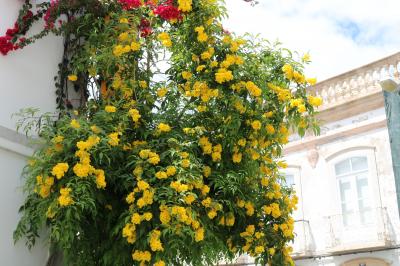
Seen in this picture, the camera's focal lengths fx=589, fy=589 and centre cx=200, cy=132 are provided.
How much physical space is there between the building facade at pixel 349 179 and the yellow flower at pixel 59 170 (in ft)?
36.4

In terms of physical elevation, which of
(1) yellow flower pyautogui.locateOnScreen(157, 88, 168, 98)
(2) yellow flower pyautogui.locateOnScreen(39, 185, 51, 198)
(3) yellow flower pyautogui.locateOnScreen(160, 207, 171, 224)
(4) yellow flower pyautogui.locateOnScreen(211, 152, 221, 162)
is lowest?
(3) yellow flower pyautogui.locateOnScreen(160, 207, 171, 224)

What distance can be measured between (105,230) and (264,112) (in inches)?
67.5

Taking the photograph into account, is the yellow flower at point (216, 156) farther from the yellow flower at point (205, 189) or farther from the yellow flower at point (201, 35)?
the yellow flower at point (201, 35)

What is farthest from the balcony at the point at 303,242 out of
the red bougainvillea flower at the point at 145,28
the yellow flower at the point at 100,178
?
the yellow flower at the point at 100,178

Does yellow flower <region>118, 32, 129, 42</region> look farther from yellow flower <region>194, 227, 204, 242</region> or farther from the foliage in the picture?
yellow flower <region>194, 227, 204, 242</region>

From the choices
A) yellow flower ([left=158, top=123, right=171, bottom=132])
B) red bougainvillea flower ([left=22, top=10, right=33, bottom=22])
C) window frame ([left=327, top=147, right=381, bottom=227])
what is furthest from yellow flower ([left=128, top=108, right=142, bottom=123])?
window frame ([left=327, top=147, right=381, bottom=227])

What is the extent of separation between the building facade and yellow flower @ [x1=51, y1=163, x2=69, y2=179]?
11.1 meters

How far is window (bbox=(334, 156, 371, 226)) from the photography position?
14.6 m

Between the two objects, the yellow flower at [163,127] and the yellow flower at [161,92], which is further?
the yellow flower at [161,92]

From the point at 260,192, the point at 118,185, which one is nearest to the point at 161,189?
the point at 118,185

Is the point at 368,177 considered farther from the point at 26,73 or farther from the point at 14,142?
the point at 14,142

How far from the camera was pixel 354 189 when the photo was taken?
1505 cm

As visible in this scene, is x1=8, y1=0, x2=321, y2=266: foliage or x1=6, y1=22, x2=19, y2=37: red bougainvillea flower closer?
x1=8, y1=0, x2=321, y2=266: foliage

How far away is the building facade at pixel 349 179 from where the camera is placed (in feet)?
46.4
